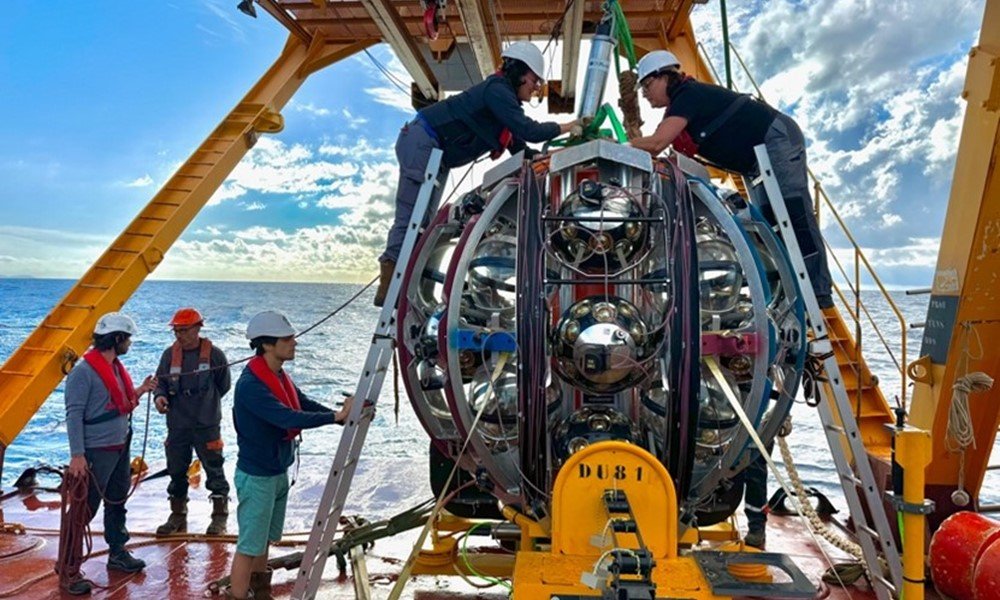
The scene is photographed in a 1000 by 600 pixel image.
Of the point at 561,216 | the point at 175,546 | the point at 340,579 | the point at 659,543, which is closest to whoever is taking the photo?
the point at 659,543

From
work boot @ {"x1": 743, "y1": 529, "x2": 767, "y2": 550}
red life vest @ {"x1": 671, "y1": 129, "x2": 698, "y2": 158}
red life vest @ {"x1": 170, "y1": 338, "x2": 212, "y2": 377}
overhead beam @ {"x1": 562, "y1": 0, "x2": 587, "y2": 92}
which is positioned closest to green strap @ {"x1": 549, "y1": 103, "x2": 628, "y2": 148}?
red life vest @ {"x1": 671, "y1": 129, "x2": 698, "y2": 158}

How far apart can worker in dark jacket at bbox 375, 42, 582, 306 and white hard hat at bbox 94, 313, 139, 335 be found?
1.84 m

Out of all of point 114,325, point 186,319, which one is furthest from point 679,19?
point 114,325

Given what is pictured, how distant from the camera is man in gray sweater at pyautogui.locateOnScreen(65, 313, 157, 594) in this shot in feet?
14.3

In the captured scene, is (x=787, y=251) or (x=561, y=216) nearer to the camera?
(x=561, y=216)

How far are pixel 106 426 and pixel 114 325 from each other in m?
0.67

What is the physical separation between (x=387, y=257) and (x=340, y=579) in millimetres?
2082

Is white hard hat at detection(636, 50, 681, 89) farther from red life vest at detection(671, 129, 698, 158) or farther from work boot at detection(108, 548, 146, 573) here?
work boot at detection(108, 548, 146, 573)

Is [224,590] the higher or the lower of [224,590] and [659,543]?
the lower

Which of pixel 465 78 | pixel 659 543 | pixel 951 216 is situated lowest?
pixel 659 543

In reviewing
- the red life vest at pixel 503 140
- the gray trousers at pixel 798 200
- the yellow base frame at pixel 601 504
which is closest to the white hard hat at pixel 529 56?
the red life vest at pixel 503 140

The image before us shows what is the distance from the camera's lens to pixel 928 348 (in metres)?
4.71

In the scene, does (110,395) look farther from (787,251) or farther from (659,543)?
(787,251)

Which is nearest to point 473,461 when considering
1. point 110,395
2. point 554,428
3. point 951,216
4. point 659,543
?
point 554,428
